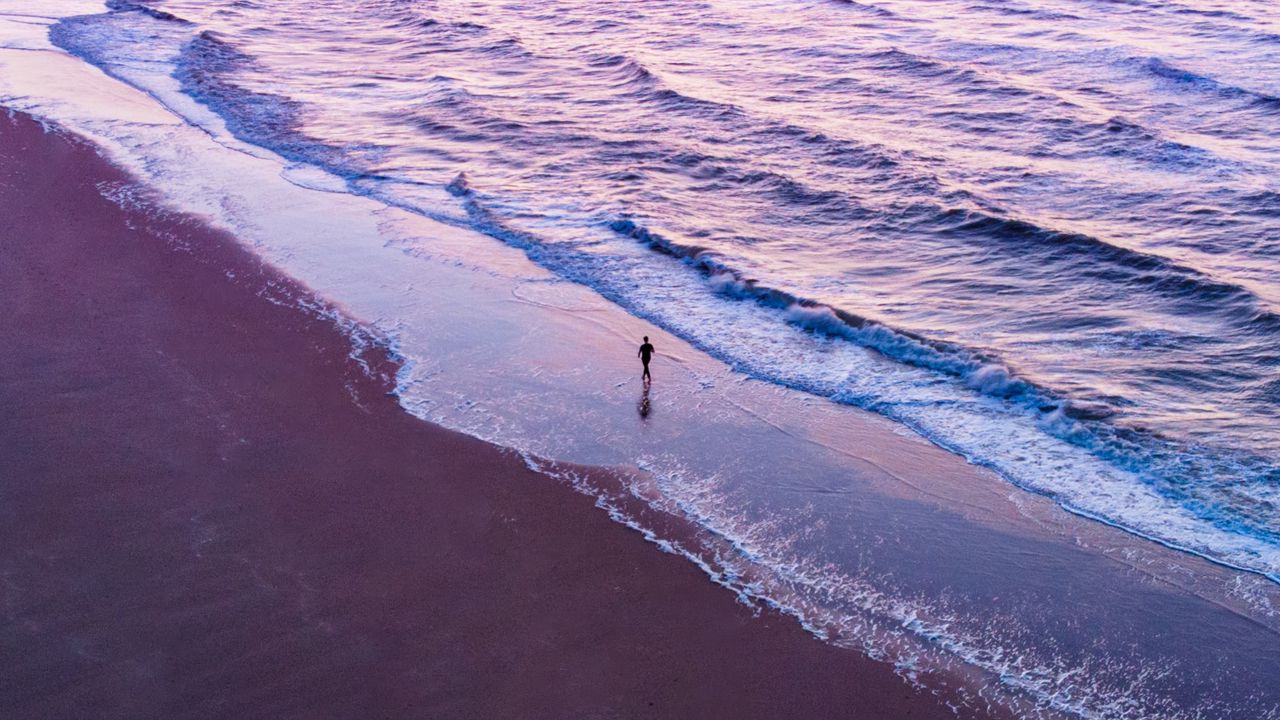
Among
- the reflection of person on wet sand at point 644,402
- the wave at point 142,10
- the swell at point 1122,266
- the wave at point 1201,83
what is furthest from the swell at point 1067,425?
the wave at point 142,10

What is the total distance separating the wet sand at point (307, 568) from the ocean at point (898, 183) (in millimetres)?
4544

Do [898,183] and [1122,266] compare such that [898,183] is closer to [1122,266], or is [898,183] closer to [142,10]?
[1122,266]

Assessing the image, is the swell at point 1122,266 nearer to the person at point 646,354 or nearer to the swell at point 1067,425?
the swell at point 1067,425

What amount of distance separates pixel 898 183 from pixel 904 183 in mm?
120

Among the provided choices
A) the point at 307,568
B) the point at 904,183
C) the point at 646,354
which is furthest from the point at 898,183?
the point at 307,568

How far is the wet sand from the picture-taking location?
9070 mm

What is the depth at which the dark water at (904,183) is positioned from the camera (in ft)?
46.0

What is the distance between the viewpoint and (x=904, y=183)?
22641 mm

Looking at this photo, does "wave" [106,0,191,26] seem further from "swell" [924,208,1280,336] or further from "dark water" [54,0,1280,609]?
"swell" [924,208,1280,336]

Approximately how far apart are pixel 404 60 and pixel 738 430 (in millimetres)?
24758

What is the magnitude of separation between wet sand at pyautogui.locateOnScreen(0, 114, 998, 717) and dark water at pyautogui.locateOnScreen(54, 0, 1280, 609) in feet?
15.3

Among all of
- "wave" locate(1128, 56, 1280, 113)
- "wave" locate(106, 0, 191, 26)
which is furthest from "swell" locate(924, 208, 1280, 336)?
"wave" locate(106, 0, 191, 26)

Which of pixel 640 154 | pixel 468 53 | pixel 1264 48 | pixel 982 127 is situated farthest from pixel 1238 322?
pixel 468 53

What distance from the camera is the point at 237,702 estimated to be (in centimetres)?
884
